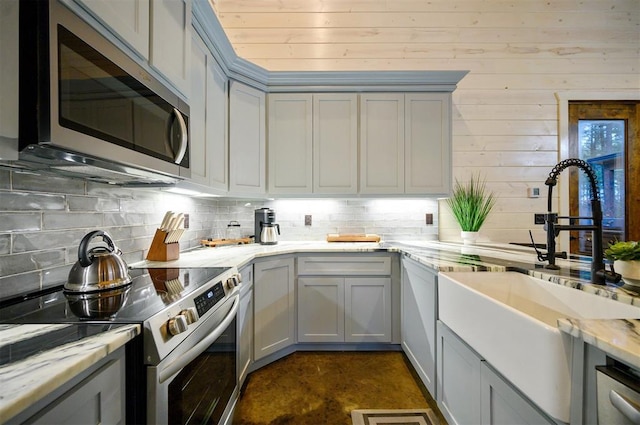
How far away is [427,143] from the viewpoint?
2.60 meters

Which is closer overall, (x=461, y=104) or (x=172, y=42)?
(x=172, y=42)

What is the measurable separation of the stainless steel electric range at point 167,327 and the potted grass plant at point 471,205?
2.30 meters

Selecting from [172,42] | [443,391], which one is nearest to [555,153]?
[443,391]

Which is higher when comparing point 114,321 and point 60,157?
point 60,157

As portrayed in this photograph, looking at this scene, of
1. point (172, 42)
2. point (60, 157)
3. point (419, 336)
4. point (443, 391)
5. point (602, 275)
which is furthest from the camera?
point (419, 336)

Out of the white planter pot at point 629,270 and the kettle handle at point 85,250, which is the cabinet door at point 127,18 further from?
the white planter pot at point 629,270

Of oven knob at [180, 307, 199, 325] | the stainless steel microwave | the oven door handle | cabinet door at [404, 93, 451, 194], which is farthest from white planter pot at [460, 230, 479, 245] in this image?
the stainless steel microwave

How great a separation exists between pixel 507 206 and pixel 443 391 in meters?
2.15

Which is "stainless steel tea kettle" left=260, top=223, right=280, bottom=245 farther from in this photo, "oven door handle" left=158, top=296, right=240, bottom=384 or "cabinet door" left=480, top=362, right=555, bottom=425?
"cabinet door" left=480, top=362, right=555, bottom=425

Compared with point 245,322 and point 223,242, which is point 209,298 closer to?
point 245,322

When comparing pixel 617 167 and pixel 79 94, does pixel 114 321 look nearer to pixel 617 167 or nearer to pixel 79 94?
pixel 79 94

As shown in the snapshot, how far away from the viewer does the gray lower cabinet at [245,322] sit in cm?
171

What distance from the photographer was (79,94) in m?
0.77

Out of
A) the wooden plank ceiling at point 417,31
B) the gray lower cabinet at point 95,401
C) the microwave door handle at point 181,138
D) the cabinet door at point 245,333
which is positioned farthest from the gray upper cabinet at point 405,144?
the gray lower cabinet at point 95,401
